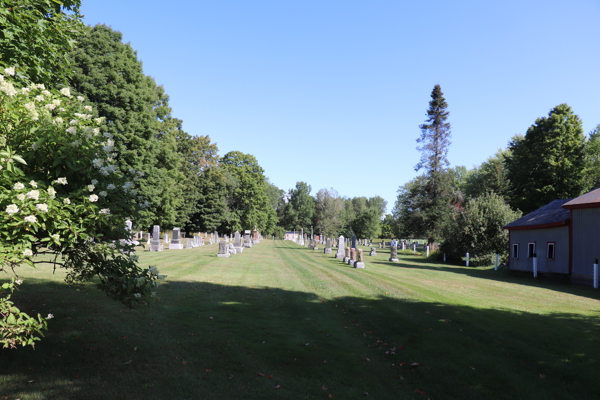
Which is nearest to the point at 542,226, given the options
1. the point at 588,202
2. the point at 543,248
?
the point at 543,248

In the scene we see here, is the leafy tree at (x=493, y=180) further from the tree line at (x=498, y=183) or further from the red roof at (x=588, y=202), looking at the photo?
the red roof at (x=588, y=202)

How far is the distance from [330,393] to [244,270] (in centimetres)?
1520

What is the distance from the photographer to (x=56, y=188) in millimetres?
5004

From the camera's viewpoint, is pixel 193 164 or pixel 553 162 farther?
pixel 193 164

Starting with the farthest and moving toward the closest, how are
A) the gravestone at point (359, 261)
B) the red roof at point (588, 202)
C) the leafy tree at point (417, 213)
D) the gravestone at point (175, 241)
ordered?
the leafy tree at point (417, 213) → the gravestone at point (175, 241) → the gravestone at point (359, 261) → the red roof at point (588, 202)

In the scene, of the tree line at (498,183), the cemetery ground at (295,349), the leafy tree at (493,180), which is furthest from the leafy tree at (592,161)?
the cemetery ground at (295,349)

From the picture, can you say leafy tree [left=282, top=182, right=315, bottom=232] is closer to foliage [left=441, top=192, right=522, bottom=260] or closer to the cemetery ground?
foliage [left=441, top=192, right=522, bottom=260]

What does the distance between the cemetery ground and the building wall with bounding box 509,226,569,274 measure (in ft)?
40.6

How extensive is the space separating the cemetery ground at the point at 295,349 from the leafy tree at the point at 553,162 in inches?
1340

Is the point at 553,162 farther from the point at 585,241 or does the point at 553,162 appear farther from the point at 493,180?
the point at 585,241

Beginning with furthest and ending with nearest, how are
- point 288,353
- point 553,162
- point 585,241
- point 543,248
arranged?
point 553,162 → point 543,248 → point 585,241 → point 288,353

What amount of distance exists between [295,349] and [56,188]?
5.16m

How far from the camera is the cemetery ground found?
5.89 metres

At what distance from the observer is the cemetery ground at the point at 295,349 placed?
589cm
